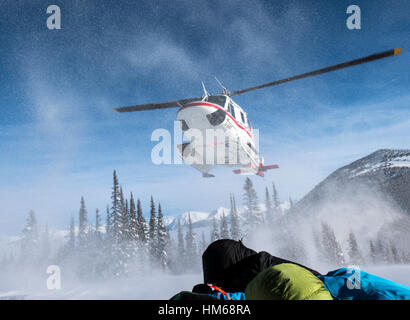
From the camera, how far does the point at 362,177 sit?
527 ft

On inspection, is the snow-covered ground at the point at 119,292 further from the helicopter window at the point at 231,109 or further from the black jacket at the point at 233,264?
the black jacket at the point at 233,264

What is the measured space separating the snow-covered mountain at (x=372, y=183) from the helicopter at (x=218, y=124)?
131671 mm

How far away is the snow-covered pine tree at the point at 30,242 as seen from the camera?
38.6 m

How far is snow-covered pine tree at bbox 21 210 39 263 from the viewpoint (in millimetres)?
38625

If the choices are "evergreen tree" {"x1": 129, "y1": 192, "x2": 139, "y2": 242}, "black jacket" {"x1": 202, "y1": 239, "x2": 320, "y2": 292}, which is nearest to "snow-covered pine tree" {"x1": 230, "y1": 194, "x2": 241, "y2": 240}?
"evergreen tree" {"x1": 129, "y1": 192, "x2": 139, "y2": 242}

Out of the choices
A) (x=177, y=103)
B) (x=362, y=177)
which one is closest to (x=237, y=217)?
(x=177, y=103)

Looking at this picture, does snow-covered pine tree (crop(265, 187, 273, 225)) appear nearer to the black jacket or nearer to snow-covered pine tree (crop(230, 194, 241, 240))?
snow-covered pine tree (crop(230, 194, 241, 240))

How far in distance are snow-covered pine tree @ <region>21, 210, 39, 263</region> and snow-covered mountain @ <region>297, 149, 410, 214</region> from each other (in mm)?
134290

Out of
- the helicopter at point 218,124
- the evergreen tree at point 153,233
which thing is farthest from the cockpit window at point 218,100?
the evergreen tree at point 153,233

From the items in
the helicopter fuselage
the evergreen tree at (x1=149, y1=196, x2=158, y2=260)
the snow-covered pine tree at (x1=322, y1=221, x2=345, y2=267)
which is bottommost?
the snow-covered pine tree at (x1=322, y1=221, x2=345, y2=267)

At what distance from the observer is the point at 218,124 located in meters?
13.0

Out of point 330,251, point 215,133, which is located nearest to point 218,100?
point 215,133
